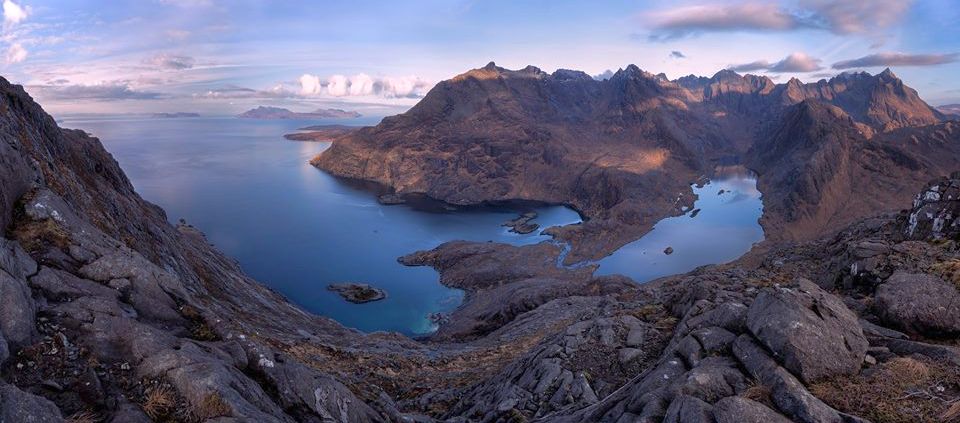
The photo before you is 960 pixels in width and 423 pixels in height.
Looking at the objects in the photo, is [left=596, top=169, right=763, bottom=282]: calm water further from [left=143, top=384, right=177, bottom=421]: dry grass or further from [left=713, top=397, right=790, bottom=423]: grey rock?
[left=143, top=384, right=177, bottom=421]: dry grass

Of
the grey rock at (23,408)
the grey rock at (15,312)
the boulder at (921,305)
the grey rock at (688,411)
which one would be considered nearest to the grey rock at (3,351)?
the grey rock at (15,312)

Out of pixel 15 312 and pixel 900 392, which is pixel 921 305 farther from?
pixel 15 312

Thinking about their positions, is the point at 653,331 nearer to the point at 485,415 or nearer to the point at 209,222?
the point at 485,415

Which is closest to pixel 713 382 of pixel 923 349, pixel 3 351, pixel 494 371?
pixel 923 349

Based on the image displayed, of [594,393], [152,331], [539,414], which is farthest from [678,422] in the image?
[152,331]

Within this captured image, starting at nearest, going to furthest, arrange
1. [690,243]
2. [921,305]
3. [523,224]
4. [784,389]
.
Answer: [784,389]
[921,305]
[690,243]
[523,224]

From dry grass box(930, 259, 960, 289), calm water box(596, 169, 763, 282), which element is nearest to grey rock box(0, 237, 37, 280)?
dry grass box(930, 259, 960, 289)

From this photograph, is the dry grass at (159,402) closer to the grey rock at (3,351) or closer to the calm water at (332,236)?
the grey rock at (3,351)
